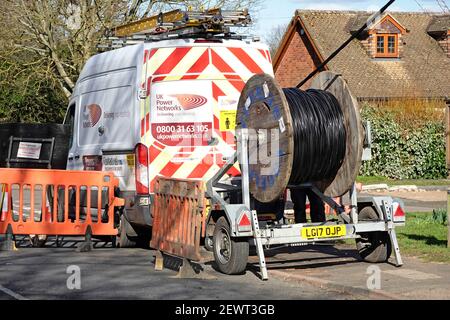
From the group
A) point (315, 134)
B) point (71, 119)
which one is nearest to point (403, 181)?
point (71, 119)

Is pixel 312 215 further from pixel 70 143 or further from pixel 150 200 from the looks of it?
pixel 70 143

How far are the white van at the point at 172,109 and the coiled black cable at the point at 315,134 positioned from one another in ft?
6.64

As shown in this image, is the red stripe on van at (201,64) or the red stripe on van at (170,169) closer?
the red stripe on van at (170,169)

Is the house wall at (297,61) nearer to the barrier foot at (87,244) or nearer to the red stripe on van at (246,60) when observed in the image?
the red stripe on van at (246,60)

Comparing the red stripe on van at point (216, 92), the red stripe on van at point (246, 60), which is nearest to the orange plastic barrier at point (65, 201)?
the red stripe on van at point (216, 92)

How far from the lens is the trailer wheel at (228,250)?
441 inches

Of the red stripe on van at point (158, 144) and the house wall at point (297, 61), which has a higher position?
the house wall at point (297, 61)

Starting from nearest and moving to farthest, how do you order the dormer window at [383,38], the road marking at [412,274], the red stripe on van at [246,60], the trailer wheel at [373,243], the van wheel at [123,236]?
1. the road marking at [412,274]
2. the trailer wheel at [373,243]
3. the red stripe on van at [246,60]
4. the van wheel at [123,236]
5. the dormer window at [383,38]

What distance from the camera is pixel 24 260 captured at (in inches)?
500

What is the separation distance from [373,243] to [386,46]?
120ft

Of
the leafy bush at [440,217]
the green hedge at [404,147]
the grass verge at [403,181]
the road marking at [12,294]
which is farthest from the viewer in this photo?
the green hedge at [404,147]

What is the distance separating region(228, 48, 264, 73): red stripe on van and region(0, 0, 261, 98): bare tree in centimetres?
2235

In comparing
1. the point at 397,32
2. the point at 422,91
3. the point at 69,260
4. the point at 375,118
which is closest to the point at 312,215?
the point at 69,260

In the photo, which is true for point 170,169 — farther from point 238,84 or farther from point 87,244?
point 87,244
